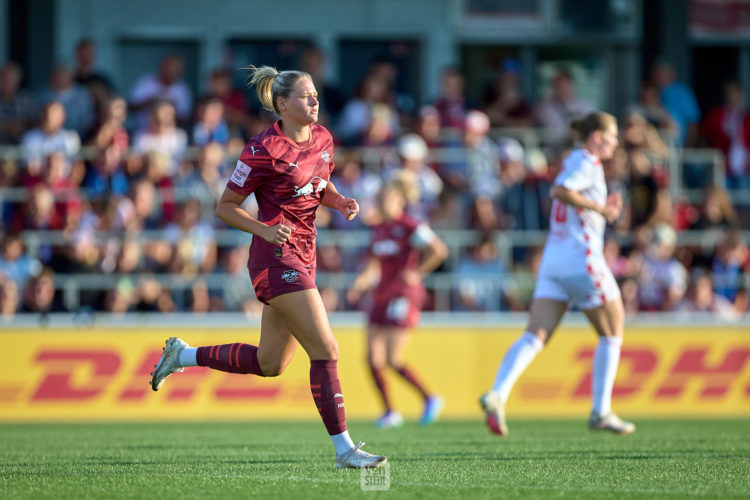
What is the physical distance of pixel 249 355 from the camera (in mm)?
6691

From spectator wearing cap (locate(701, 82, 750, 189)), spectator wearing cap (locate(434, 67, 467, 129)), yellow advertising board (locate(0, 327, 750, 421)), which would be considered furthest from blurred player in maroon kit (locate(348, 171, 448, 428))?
spectator wearing cap (locate(701, 82, 750, 189))

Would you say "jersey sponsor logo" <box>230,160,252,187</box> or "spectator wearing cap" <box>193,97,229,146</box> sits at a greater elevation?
"spectator wearing cap" <box>193,97,229,146</box>

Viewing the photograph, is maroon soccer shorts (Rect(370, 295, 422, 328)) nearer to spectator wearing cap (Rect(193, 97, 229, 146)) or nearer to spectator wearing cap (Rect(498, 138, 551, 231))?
spectator wearing cap (Rect(498, 138, 551, 231))

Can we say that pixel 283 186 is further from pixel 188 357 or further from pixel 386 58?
pixel 386 58

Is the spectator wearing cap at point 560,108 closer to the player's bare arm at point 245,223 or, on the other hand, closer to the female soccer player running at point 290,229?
the female soccer player running at point 290,229

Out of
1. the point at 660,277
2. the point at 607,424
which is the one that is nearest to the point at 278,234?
the point at 607,424

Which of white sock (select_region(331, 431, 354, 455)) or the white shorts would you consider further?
the white shorts

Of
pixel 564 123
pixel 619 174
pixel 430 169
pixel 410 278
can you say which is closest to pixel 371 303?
pixel 410 278

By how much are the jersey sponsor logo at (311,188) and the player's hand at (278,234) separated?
28 cm

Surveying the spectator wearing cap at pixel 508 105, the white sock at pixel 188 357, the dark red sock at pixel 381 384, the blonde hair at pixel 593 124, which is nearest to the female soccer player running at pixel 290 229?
the white sock at pixel 188 357

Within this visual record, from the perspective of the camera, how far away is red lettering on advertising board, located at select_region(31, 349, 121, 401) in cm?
1314

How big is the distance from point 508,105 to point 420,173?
2.56m

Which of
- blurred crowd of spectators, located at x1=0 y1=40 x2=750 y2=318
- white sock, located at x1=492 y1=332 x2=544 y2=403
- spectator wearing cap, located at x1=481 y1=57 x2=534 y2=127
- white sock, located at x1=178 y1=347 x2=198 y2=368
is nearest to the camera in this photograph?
white sock, located at x1=178 y1=347 x2=198 y2=368

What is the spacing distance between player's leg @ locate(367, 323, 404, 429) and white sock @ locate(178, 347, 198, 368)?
Answer: 4.82 m
